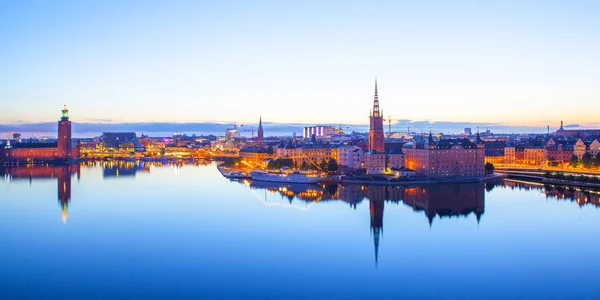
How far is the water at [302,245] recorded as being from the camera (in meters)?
7.27

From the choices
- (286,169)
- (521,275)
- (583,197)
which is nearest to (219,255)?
(521,275)

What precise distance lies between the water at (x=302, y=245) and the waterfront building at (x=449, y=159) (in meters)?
3.75

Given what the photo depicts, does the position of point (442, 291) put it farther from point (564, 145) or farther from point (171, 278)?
point (564, 145)

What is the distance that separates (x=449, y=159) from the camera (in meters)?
20.2

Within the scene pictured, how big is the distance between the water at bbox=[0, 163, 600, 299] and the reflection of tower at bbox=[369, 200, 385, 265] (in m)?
0.02

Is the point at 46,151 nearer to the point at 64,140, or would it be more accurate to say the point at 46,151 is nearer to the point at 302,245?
the point at 64,140

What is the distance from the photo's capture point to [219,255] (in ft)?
28.9

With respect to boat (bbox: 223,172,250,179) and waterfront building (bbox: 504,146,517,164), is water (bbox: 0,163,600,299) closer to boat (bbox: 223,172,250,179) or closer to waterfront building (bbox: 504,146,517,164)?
boat (bbox: 223,172,250,179)

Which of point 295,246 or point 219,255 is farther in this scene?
point 295,246

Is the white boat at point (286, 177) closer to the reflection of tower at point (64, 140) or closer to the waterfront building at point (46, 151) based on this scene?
the waterfront building at point (46, 151)

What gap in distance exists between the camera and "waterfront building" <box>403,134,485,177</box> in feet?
65.6

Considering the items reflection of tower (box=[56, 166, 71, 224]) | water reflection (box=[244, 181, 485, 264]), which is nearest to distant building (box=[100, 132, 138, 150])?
reflection of tower (box=[56, 166, 71, 224])

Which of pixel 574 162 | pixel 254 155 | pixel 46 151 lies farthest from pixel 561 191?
pixel 46 151

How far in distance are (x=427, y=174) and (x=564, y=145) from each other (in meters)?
10.3
